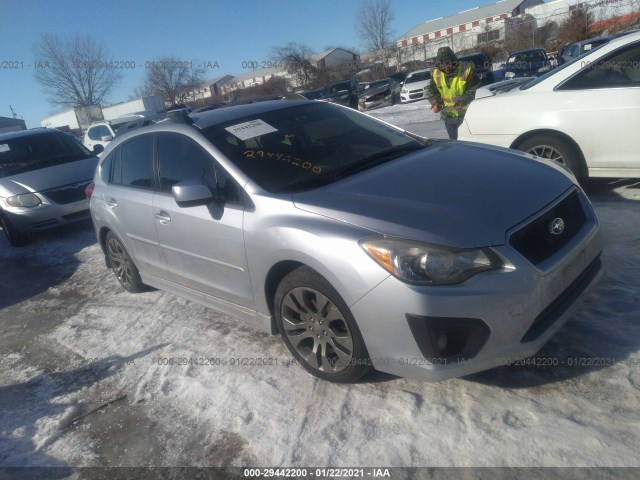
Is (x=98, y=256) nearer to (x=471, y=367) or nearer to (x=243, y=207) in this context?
(x=243, y=207)

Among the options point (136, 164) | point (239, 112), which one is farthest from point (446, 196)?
point (136, 164)

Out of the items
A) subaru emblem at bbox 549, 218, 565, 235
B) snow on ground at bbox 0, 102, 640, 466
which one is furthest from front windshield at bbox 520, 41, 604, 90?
subaru emblem at bbox 549, 218, 565, 235

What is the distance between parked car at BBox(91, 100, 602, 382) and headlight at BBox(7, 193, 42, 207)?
4.30 m

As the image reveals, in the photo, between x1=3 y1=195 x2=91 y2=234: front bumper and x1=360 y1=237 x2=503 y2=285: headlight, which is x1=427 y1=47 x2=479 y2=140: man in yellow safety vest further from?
x1=3 y1=195 x2=91 y2=234: front bumper

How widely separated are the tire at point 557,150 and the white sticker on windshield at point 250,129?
2.94m

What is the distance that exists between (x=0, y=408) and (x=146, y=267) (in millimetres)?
1479

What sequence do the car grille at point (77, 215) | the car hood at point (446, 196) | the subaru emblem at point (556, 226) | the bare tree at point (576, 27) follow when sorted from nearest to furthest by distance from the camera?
the car hood at point (446, 196), the subaru emblem at point (556, 226), the car grille at point (77, 215), the bare tree at point (576, 27)

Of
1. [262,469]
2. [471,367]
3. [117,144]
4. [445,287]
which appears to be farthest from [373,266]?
[117,144]

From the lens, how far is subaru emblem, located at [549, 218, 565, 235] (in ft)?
8.55

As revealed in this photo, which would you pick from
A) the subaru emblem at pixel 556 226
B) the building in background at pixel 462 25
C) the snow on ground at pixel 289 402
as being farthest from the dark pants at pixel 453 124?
the building in background at pixel 462 25

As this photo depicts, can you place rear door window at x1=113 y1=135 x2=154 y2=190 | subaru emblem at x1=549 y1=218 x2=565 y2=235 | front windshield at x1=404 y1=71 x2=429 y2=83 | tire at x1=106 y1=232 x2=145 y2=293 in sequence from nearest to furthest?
subaru emblem at x1=549 y1=218 x2=565 y2=235 < rear door window at x1=113 y1=135 x2=154 y2=190 < tire at x1=106 y1=232 x2=145 y2=293 < front windshield at x1=404 y1=71 x2=429 y2=83

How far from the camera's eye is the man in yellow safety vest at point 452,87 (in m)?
6.54

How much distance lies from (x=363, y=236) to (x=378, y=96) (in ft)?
73.3

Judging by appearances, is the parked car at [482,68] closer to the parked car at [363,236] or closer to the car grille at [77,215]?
the car grille at [77,215]
